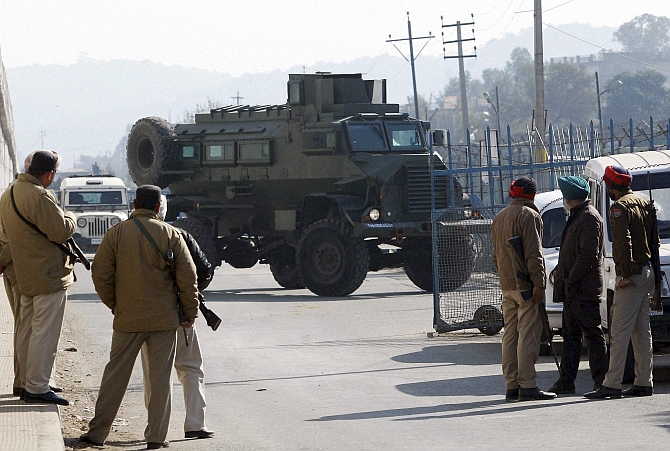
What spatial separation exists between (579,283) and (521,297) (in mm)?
514

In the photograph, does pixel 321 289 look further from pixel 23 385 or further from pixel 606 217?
pixel 23 385

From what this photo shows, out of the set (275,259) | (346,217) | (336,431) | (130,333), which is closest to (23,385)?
(130,333)

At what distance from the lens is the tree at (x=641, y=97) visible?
132 meters

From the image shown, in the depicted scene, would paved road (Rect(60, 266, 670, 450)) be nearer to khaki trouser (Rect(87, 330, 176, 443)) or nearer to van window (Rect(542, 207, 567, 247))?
khaki trouser (Rect(87, 330, 176, 443))

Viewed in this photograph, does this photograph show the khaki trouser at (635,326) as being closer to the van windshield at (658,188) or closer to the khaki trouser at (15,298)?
the van windshield at (658,188)

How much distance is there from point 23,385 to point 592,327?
430 cm

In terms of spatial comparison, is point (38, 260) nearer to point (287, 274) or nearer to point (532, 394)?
point (532, 394)

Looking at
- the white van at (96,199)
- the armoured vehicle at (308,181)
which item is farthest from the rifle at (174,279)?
the white van at (96,199)

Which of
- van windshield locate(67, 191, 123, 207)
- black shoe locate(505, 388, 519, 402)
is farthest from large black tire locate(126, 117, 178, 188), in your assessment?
black shoe locate(505, 388, 519, 402)

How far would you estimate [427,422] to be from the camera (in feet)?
28.0

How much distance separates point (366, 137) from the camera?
21.2 m

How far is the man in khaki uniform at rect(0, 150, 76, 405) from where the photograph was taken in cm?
855

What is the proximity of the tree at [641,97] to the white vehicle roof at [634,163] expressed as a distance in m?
123

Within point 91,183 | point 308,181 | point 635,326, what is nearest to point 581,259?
point 635,326
